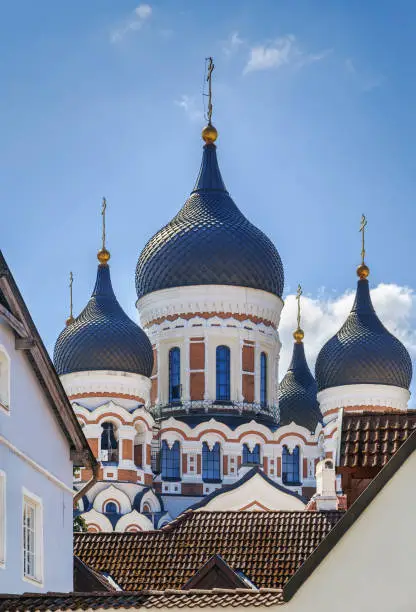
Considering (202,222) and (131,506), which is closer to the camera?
(131,506)

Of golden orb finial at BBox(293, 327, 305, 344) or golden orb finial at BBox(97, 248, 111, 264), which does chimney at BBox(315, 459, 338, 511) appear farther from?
golden orb finial at BBox(293, 327, 305, 344)

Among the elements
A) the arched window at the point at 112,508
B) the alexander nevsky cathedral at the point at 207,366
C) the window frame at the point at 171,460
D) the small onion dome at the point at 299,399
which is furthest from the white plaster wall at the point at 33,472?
the small onion dome at the point at 299,399

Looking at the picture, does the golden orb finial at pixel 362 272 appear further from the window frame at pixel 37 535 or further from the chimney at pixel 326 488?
the window frame at pixel 37 535

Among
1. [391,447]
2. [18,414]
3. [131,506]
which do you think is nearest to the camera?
[391,447]

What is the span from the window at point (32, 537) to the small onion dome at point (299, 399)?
4004 centimetres

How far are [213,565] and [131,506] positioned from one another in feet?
83.8

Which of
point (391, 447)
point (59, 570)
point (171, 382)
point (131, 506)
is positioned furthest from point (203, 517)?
point (171, 382)

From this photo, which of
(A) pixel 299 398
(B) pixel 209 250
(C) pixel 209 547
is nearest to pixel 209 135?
(B) pixel 209 250

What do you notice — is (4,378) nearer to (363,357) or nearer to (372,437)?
(372,437)

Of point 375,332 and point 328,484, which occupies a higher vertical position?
point 375,332

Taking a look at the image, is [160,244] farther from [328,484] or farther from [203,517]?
[203,517]

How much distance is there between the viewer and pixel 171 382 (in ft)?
175

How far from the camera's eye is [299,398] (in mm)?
59219

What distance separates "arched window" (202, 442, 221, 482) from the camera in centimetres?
5259
